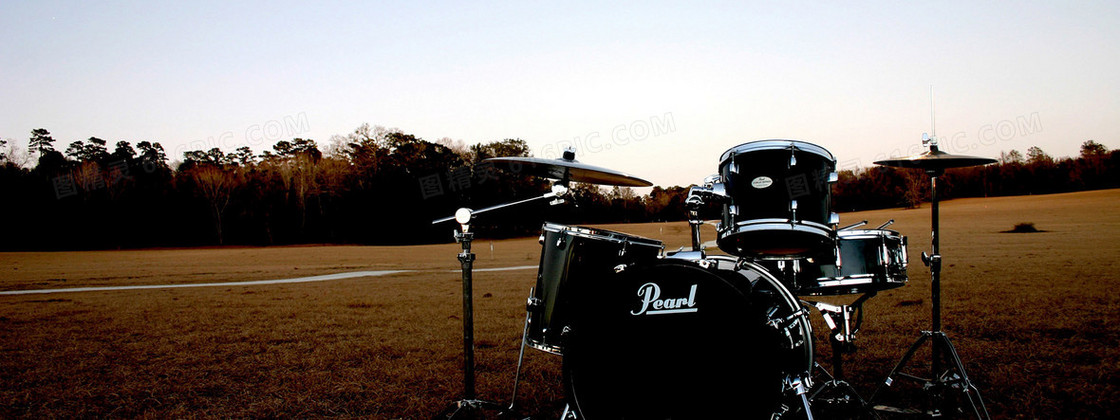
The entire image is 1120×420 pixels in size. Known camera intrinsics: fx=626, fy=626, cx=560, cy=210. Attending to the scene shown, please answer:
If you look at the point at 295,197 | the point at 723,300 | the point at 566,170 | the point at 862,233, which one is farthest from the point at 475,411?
the point at 295,197

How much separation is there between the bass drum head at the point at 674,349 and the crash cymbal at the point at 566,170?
0.89m

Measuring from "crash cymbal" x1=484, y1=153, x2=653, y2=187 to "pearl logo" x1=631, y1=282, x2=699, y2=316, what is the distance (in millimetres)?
985

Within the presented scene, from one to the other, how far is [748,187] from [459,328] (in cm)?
494

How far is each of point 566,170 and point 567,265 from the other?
2.19ft

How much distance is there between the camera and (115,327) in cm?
823

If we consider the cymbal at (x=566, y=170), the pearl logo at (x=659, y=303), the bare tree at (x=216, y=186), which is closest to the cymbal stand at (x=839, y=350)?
the pearl logo at (x=659, y=303)

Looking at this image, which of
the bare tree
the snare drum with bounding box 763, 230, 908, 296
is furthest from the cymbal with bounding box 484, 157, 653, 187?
the bare tree

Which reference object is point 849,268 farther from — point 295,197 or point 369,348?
point 295,197

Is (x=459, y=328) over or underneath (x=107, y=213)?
underneath

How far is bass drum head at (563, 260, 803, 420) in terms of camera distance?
A: 136 inches

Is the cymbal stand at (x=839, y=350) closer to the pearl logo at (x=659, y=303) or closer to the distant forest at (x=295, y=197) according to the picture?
the pearl logo at (x=659, y=303)

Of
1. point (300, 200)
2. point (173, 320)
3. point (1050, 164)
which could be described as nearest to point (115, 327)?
point (173, 320)

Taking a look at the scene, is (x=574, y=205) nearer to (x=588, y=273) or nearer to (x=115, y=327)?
(x=588, y=273)

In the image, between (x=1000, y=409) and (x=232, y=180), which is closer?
(x=1000, y=409)
